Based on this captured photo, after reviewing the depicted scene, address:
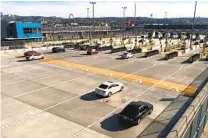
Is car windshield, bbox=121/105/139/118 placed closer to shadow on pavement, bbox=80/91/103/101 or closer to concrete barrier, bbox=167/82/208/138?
concrete barrier, bbox=167/82/208/138

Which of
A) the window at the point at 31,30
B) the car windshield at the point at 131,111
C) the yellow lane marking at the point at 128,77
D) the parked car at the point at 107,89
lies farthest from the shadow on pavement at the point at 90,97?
the window at the point at 31,30

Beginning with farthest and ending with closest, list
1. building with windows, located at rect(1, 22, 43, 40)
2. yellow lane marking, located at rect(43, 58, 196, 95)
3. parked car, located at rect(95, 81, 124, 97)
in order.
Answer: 1. building with windows, located at rect(1, 22, 43, 40)
2. yellow lane marking, located at rect(43, 58, 196, 95)
3. parked car, located at rect(95, 81, 124, 97)

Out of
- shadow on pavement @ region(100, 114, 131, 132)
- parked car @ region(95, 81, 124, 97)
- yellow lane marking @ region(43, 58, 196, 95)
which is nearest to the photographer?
shadow on pavement @ region(100, 114, 131, 132)

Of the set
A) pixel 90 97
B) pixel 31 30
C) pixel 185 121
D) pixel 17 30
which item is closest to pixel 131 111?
pixel 90 97

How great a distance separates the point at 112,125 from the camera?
67.5 feet

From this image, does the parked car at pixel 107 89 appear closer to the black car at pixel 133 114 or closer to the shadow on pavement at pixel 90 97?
the shadow on pavement at pixel 90 97

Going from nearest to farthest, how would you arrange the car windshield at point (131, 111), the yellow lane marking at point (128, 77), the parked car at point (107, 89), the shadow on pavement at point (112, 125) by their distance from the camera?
the shadow on pavement at point (112, 125) < the car windshield at point (131, 111) < the parked car at point (107, 89) < the yellow lane marking at point (128, 77)

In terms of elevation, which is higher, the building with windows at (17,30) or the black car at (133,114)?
the building with windows at (17,30)

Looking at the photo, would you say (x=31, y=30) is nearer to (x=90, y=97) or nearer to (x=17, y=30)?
(x=17, y=30)

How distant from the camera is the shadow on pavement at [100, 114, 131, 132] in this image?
20078 millimetres

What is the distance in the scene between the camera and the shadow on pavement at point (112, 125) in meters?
20.1

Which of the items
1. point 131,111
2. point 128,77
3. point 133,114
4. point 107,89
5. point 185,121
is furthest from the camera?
point 128,77

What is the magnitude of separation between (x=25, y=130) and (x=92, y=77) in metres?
16.7

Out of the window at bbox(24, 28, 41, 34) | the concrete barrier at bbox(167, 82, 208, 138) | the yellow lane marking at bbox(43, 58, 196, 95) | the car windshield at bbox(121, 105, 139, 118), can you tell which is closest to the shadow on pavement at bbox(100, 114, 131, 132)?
the car windshield at bbox(121, 105, 139, 118)
